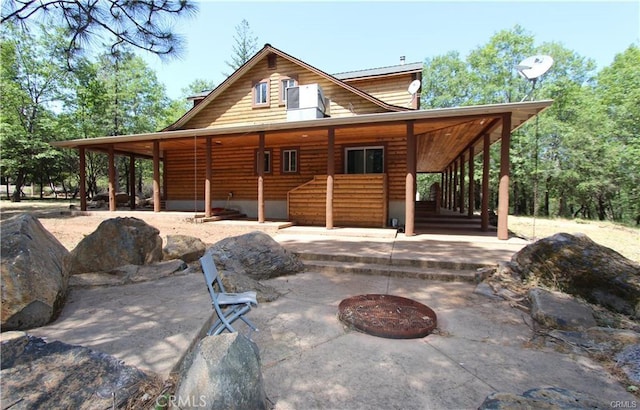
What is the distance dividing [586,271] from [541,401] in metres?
2.98

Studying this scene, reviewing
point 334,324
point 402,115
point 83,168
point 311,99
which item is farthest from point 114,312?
point 83,168

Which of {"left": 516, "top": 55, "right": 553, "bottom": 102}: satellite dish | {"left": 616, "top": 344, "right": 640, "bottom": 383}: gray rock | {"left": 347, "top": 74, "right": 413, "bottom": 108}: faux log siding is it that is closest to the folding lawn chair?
{"left": 616, "top": 344, "right": 640, "bottom": 383}: gray rock

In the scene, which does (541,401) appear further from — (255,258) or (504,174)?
(504,174)

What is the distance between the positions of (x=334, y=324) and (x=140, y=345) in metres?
1.75

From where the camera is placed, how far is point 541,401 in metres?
1.67

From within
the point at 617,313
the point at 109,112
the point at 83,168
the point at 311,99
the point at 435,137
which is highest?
the point at 109,112

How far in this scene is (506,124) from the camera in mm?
6977

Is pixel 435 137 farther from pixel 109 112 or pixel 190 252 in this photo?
pixel 109 112

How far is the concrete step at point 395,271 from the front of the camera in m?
4.77

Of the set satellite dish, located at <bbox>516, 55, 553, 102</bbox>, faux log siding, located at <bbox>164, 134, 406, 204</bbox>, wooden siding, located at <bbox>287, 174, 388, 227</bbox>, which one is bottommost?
wooden siding, located at <bbox>287, 174, 388, 227</bbox>

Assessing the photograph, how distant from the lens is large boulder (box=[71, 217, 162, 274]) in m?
4.41

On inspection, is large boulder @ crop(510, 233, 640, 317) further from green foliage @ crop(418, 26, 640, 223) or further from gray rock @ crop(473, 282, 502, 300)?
green foliage @ crop(418, 26, 640, 223)

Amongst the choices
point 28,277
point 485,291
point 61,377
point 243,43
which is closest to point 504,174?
point 485,291

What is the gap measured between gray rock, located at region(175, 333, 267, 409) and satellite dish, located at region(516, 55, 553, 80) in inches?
338
